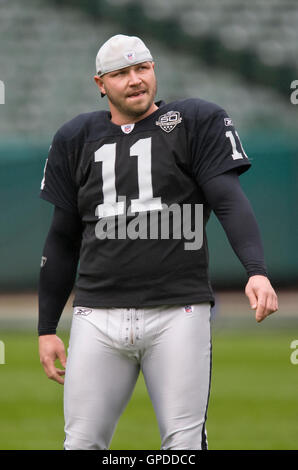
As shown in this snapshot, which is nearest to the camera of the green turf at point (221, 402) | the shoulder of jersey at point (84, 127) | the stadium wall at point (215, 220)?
the shoulder of jersey at point (84, 127)

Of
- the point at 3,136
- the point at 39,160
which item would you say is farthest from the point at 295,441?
the point at 3,136

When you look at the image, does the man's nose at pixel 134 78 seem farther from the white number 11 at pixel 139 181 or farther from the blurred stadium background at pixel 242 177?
the blurred stadium background at pixel 242 177

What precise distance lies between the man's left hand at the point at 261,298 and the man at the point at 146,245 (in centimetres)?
4

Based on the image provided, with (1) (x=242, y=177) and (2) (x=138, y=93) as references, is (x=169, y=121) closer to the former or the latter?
(2) (x=138, y=93)

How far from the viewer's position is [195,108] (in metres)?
3.18

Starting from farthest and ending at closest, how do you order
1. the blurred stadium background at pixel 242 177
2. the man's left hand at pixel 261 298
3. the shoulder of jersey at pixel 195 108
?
the blurred stadium background at pixel 242 177 → the shoulder of jersey at pixel 195 108 → the man's left hand at pixel 261 298

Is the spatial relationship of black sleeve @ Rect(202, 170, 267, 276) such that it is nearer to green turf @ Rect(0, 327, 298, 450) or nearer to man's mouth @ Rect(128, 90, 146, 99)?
man's mouth @ Rect(128, 90, 146, 99)

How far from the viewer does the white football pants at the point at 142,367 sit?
9.70 ft

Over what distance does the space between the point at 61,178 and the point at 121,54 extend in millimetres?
517

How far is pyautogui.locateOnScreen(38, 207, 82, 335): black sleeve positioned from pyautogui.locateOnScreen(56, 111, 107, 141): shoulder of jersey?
321 millimetres

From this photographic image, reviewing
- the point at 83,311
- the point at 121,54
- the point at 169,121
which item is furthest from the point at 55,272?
the point at 121,54

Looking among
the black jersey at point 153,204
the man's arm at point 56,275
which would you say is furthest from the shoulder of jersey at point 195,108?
the man's arm at point 56,275

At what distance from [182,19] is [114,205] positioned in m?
12.2

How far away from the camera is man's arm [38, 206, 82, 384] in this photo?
11.0ft
